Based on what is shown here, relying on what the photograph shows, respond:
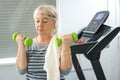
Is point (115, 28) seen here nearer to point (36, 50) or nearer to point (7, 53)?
point (36, 50)

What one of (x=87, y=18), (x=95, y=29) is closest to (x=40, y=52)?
(x=95, y=29)

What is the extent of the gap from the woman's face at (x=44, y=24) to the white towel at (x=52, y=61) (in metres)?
0.11

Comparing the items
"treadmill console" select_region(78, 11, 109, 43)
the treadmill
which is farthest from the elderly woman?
"treadmill console" select_region(78, 11, 109, 43)

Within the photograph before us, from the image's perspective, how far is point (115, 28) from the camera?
6.38 feet

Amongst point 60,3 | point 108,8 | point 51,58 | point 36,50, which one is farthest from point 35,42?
point 108,8

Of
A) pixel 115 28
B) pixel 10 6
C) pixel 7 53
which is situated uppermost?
pixel 10 6

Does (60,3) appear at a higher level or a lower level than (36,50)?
higher

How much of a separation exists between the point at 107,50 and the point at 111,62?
176 mm

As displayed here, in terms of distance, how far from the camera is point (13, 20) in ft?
9.32

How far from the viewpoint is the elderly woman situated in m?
1.74

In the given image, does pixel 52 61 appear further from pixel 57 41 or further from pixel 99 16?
pixel 99 16

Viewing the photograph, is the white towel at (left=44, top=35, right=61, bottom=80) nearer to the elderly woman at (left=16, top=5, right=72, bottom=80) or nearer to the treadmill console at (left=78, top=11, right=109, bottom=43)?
the elderly woman at (left=16, top=5, right=72, bottom=80)

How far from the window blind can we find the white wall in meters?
0.22

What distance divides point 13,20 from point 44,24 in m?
1.18
